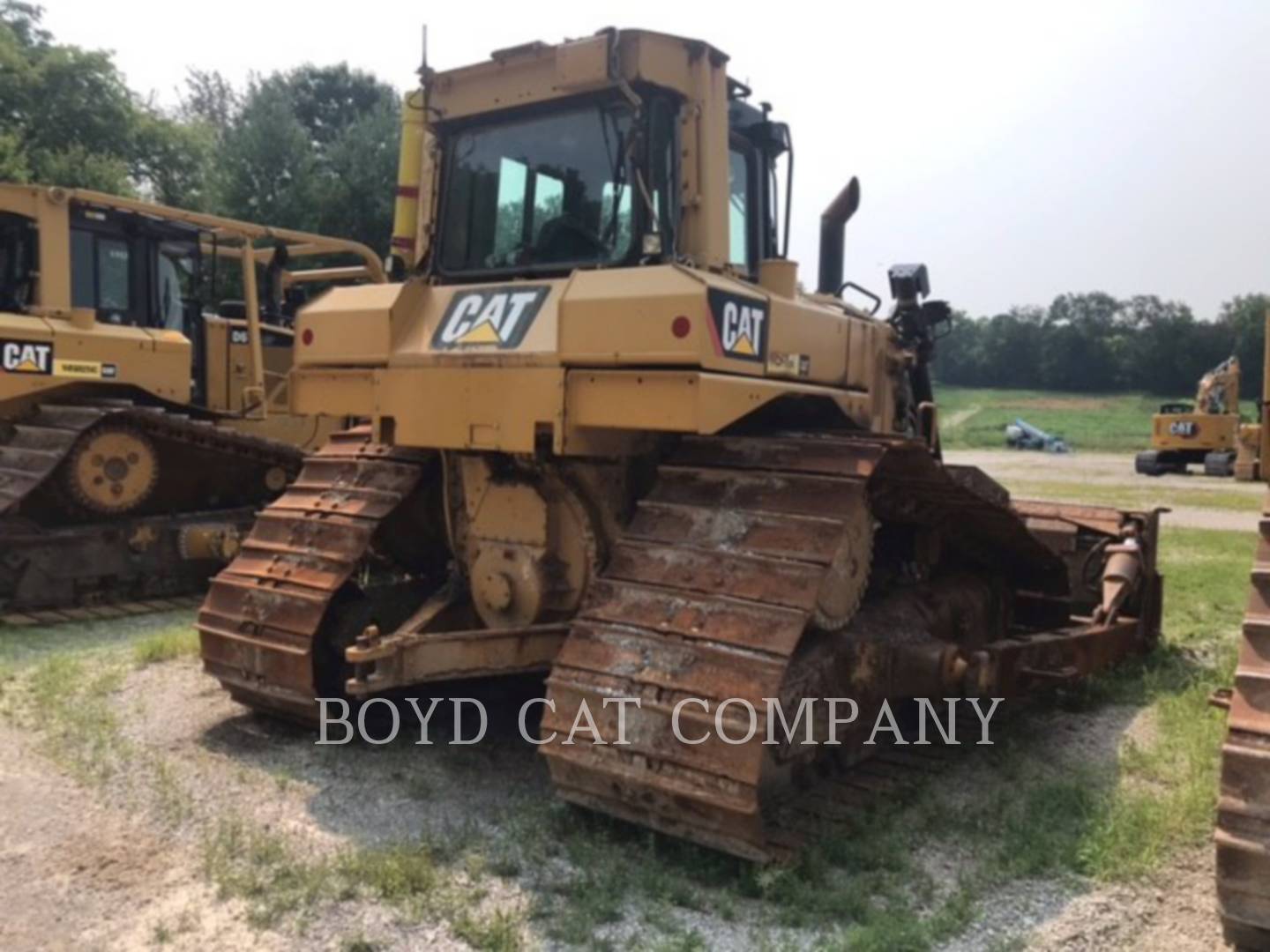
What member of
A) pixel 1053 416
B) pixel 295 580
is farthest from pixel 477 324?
pixel 1053 416

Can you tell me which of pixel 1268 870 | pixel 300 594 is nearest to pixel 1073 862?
pixel 1268 870

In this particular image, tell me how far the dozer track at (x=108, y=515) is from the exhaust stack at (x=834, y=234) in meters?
5.17

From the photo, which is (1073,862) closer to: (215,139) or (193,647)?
(193,647)

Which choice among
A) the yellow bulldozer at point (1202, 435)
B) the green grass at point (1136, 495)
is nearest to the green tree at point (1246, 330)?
the yellow bulldozer at point (1202, 435)

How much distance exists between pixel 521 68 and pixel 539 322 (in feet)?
4.10

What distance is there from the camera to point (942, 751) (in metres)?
4.95

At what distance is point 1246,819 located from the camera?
280 cm

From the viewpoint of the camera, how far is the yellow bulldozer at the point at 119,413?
804cm

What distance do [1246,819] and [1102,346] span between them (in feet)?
262

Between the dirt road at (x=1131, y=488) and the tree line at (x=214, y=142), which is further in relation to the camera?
the tree line at (x=214, y=142)

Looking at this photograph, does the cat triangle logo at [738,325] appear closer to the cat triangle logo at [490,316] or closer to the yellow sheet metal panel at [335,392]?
the cat triangle logo at [490,316]

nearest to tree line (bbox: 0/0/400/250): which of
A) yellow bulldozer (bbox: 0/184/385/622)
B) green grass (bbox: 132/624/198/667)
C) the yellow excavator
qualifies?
yellow bulldozer (bbox: 0/184/385/622)

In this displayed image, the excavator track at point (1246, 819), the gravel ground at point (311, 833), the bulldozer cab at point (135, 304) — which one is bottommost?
the gravel ground at point (311, 833)

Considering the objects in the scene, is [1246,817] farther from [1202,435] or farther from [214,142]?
[214,142]
